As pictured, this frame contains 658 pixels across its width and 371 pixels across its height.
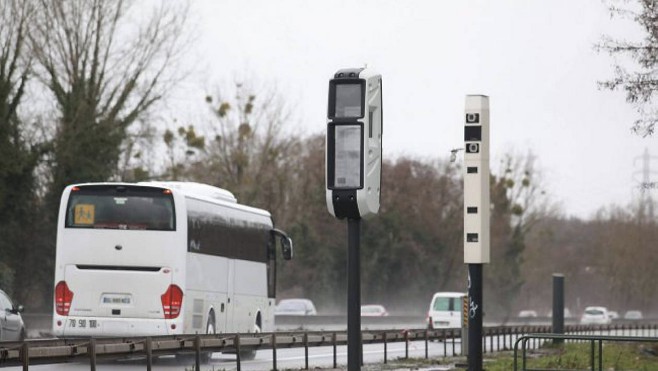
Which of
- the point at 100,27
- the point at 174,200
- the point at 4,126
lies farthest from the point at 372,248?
the point at 174,200

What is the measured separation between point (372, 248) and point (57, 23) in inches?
1563

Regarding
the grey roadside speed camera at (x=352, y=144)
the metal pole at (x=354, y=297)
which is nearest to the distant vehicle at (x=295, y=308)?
the metal pole at (x=354, y=297)

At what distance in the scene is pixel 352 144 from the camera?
595 inches

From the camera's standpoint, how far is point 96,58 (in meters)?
65.2

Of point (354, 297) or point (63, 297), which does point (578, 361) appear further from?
point (354, 297)

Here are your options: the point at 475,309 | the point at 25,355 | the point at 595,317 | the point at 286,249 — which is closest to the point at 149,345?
the point at 25,355

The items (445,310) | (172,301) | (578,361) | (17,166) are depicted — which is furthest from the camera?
(17,166)

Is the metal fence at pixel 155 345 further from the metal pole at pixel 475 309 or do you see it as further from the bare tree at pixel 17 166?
the bare tree at pixel 17 166

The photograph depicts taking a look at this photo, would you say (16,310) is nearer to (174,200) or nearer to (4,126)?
(174,200)

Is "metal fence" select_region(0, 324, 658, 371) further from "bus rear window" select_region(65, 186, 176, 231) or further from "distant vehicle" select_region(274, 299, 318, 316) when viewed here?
"distant vehicle" select_region(274, 299, 318, 316)

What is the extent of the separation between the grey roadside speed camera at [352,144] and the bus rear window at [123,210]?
16300mm

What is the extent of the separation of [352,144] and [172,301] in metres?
16.8

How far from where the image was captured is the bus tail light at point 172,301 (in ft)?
102

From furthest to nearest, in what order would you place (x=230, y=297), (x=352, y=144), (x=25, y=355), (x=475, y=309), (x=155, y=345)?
1. (x=230, y=297)
2. (x=155, y=345)
3. (x=475, y=309)
4. (x=25, y=355)
5. (x=352, y=144)
